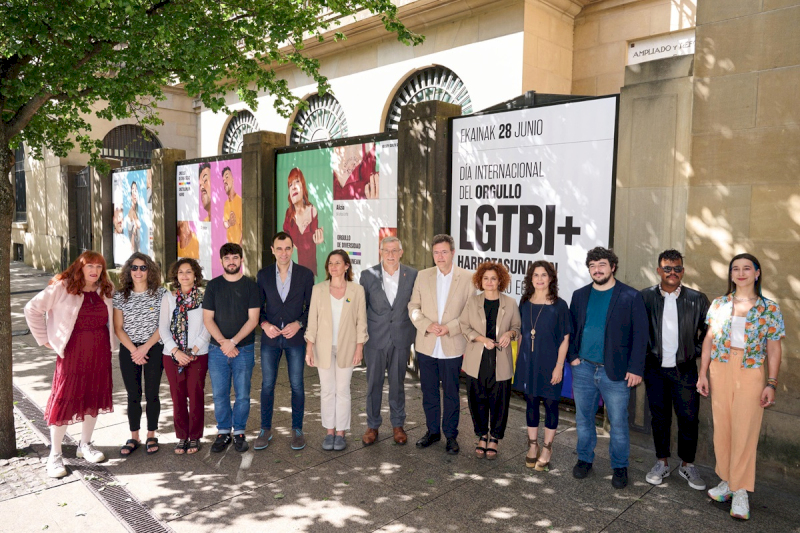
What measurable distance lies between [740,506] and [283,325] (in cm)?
419

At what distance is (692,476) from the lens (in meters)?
4.88

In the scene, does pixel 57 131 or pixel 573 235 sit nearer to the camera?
pixel 573 235

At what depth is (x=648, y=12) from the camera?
39.3 feet

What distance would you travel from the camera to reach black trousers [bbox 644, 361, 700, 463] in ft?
15.9

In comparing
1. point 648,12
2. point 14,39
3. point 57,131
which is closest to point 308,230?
point 57,131

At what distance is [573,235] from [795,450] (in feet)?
9.22

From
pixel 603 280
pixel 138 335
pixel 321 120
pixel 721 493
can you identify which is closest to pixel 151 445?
pixel 138 335

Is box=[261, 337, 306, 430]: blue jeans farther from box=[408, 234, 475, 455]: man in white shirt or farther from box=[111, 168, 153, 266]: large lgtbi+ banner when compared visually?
box=[111, 168, 153, 266]: large lgtbi+ banner

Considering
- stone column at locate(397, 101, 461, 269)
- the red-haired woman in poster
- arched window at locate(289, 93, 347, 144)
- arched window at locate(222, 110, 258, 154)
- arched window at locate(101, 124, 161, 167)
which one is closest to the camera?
stone column at locate(397, 101, 461, 269)

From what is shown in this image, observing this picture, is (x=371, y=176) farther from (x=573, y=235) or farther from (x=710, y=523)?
(x=710, y=523)

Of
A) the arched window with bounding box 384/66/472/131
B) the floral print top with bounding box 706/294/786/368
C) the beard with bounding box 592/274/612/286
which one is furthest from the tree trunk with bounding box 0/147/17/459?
the arched window with bounding box 384/66/472/131

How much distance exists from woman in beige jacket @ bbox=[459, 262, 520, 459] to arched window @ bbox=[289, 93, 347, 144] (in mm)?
11504

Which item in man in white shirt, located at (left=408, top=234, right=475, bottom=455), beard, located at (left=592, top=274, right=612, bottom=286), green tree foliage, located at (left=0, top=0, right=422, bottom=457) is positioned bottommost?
man in white shirt, located at (left=408, top=234, right=475, bottom=455)

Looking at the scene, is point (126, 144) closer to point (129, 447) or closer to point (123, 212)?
point (123, 212)
